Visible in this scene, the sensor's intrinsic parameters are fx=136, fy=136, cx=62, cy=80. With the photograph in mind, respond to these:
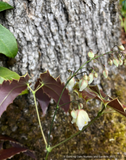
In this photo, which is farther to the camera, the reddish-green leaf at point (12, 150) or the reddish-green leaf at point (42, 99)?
the reddish-green leaf at point (42, 99)

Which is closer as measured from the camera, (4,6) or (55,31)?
(4,6)

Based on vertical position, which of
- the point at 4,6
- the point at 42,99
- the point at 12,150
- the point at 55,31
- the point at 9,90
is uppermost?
the point at 4,6

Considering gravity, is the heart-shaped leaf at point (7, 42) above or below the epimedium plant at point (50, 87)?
above

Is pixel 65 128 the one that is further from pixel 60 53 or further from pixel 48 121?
pixel 60 53

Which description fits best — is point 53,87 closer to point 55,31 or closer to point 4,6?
point 55,31

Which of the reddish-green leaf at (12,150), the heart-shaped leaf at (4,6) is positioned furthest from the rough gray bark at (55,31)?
the reddish-green leaf at (12,150)

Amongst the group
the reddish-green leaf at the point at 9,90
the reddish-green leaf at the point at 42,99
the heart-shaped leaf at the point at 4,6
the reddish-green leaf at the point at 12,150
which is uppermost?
the heart-shaped leaf at the point at 4,6

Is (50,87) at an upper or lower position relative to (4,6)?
lower

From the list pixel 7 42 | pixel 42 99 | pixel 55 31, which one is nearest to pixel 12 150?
pixel 42 99

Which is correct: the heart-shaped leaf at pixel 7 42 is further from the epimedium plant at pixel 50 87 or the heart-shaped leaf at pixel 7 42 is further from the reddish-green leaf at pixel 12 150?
the reddish-green leaf at pixel 12 150
